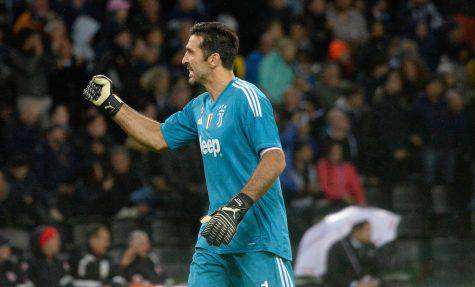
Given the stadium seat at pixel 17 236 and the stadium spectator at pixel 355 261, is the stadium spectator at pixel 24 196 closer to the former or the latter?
the stadium seat at pixel 17 236

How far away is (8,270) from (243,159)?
567 cm

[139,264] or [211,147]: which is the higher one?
[211,147]

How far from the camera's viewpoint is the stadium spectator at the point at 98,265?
10.8 m

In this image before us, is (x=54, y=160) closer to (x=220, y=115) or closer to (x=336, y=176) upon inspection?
(x=336, y=176)

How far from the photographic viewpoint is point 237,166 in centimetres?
537

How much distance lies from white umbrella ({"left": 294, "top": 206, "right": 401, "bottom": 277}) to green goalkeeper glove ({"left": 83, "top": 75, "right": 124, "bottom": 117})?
5.98 m

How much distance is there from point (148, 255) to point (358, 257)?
233 cm

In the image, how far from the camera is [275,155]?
5125 mm

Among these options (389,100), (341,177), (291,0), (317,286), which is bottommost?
(317,286)

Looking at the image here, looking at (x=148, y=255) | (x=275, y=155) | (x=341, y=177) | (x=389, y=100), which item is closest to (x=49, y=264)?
(x=148, y=255)

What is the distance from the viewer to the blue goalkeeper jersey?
5.29 metres

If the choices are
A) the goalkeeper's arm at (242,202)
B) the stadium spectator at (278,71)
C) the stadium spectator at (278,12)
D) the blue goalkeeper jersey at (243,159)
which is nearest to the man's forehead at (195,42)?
the blue goalkeeper jersey at (243,159)

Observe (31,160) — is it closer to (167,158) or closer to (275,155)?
(167,158)

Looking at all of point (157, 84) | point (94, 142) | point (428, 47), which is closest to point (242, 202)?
point (94, 142)
